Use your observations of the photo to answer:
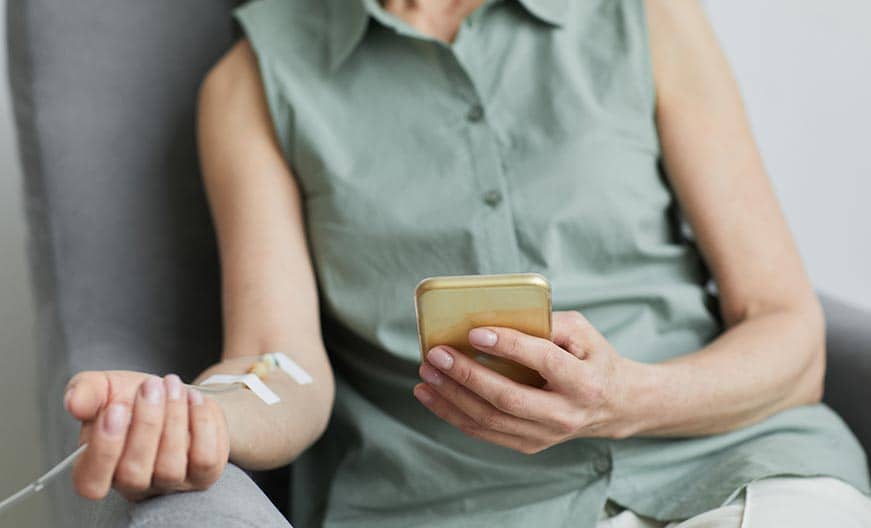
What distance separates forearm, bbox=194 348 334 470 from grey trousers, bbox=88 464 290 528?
80 millimetres

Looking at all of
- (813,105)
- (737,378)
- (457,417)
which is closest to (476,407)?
(457,417)

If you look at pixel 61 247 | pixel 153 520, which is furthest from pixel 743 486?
pixel 61 247

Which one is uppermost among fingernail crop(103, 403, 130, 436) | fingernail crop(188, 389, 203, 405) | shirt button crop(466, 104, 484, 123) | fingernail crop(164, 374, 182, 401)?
shirt button crop(466, 104, 484, 123)

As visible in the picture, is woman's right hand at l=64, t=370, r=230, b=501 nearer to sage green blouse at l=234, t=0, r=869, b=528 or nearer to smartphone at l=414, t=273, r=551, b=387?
smartphone at l=414, t=273, r=551, b=387

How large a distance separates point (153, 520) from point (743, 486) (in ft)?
1.75

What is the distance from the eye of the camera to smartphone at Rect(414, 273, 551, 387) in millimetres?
755

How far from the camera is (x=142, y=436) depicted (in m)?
0.70

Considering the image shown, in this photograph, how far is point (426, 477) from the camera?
108cm

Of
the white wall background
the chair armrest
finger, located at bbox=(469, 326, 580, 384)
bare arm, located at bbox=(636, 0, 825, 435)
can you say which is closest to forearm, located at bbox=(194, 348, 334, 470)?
finger, located at bbox=(469, 326, 580, 384)

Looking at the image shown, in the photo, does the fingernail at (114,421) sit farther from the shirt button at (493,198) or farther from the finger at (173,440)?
the shirt button at (493,198)

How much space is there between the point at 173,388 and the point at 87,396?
0.19 feet

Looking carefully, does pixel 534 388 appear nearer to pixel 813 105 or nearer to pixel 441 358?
pixel 441 358

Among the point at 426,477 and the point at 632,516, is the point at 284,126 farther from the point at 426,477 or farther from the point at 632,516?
the point at 632,516

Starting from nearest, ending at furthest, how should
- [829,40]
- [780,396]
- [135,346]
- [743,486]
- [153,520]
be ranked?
[153,520] < [743,486] < [780,396] < [135,346] < [829,40]
